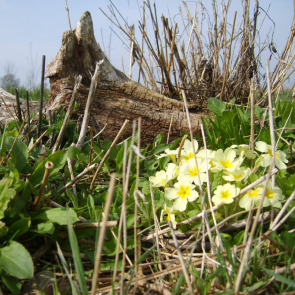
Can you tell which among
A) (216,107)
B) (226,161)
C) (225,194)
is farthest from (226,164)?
(216,107)

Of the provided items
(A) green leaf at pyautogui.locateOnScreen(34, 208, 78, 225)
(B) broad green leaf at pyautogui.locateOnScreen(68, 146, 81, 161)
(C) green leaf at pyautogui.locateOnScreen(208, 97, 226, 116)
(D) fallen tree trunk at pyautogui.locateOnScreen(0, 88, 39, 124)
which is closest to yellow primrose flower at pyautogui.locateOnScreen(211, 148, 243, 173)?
(A) green leaf at pyautogui.locateOnScreen(34, 208, 78, 225)

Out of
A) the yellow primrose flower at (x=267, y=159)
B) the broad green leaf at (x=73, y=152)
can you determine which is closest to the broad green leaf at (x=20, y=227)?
the broad green leaf at (x=73, y=152)

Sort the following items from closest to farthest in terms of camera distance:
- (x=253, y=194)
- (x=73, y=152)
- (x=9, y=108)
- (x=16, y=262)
Result: (x=16, y=262), (x=253, y=194), (x=73, y=152), (x=9, y=108)

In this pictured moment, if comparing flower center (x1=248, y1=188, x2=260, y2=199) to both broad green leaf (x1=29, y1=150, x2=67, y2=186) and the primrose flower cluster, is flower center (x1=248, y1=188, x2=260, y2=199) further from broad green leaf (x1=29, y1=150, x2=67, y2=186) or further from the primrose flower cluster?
broad green leaf (x1=29, y1=150, x2=67, y2=186)

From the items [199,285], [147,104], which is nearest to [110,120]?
[147,104]

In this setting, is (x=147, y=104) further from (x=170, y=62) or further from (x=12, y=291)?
(x=12, y=291)

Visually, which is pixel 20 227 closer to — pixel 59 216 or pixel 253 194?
pixel 59 216
